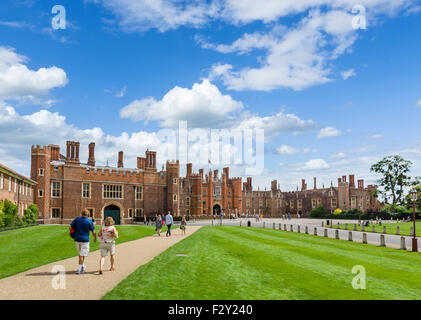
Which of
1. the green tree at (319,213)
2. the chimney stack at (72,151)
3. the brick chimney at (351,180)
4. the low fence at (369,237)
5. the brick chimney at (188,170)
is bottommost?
the green tree at (319,213)

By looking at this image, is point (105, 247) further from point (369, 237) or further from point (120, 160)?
point (120, 160)

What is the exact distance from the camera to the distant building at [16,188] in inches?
1240

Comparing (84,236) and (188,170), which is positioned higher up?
(188,170)

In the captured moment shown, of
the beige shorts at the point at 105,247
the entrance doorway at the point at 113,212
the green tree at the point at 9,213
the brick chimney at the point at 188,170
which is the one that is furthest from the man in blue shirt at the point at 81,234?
the brick chimney at the point at 188,170

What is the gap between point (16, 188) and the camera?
3650 centimetres

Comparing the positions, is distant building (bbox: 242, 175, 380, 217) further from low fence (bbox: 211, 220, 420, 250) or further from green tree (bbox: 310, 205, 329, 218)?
low fence (bbox: 211, 220, 420, 250)

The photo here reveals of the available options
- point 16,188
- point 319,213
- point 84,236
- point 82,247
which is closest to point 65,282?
point 82,247

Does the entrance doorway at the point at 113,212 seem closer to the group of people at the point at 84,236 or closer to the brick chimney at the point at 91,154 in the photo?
the brick chimney at the point at 91,154

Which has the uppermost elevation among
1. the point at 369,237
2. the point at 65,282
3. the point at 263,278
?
the point at 65,282

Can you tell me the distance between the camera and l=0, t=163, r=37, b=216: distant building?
31500 millimetres

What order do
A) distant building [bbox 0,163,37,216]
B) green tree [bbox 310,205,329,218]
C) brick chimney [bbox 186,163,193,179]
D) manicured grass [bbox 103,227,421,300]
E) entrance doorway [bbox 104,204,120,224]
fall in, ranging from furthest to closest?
green tree [bbox 310,205,329,218], brick chimney [bbox 186,163,193,179], entrance doorway [bbox 104,204,120,224], distant building [bbox 0,163,37,216], manicured grass [bbox 103,227,421,300]

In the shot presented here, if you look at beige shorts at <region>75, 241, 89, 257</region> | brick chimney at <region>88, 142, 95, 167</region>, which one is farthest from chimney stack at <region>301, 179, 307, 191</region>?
beige shorts at <region>75, 241, 89, 257</region>
